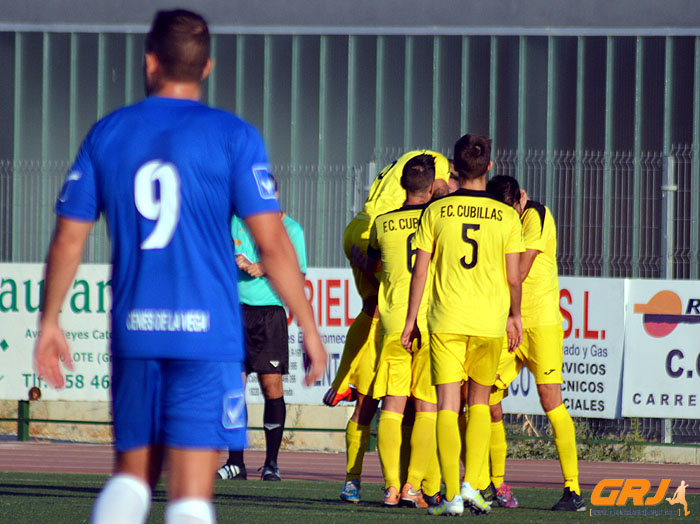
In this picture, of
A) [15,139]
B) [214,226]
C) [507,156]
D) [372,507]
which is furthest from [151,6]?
[214,226]

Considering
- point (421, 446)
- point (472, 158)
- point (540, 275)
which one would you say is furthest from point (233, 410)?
point (540, 275)

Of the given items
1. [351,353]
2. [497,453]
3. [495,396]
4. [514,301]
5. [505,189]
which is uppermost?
[505,189]

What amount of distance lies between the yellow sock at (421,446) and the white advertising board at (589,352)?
4.00 meters

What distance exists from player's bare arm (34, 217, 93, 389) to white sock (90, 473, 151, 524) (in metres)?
0.36

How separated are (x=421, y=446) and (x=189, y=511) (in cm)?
414

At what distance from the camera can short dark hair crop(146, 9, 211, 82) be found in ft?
11.3

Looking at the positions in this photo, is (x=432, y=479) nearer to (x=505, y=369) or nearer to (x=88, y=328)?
(x=505, y=369)

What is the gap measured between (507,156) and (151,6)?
18.4 ft

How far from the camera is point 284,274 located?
3.44 meters

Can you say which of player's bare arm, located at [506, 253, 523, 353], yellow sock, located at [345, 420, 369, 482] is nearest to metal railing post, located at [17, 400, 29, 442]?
yellow sock, located at [345, 420, 369, 482]

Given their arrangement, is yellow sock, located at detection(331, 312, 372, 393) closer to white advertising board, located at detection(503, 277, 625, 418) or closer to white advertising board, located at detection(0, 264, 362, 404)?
white advertising board, located at detection(0, 264, 362, 404)

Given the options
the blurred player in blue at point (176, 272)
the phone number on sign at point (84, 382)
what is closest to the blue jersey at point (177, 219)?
the blurred player in blue at point (176, 272)

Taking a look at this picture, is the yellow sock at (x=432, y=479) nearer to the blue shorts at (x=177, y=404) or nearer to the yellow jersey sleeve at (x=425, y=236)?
the yellow jersey sleeve at (x=425, y=236)

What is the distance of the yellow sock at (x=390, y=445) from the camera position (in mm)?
7398
